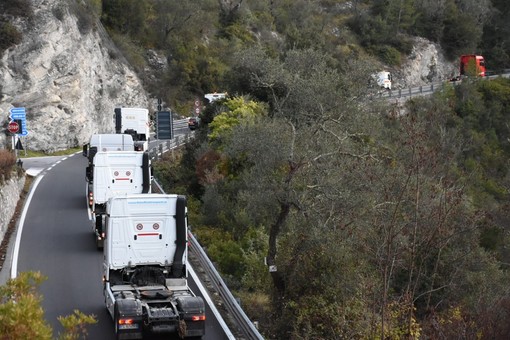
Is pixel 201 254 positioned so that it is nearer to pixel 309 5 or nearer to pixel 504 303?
pixel 504 303

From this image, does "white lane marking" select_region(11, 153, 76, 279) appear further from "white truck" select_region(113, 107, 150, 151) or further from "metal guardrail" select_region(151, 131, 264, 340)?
"white truck" select_region(113, 107, 150, 151)

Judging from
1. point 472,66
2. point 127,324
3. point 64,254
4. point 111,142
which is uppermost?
point 472,66

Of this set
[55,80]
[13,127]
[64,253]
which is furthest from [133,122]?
[64,253]

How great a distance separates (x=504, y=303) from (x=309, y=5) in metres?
65.4

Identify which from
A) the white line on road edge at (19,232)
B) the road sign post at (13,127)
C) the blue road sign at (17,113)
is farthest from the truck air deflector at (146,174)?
the blue road sign at (17,113)

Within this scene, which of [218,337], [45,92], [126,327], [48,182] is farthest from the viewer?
[45,92]

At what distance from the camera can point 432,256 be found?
2397 cm

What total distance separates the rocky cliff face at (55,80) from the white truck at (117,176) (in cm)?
2058

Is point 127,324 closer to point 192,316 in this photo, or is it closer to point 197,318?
point 192,316

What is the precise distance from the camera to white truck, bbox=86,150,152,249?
2353 centimetres

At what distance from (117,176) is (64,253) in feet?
10.1

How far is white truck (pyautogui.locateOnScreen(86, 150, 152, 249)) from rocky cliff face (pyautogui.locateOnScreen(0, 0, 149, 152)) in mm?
20582

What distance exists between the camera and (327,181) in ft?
73.3

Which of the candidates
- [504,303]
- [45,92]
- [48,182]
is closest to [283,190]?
[504,303]
